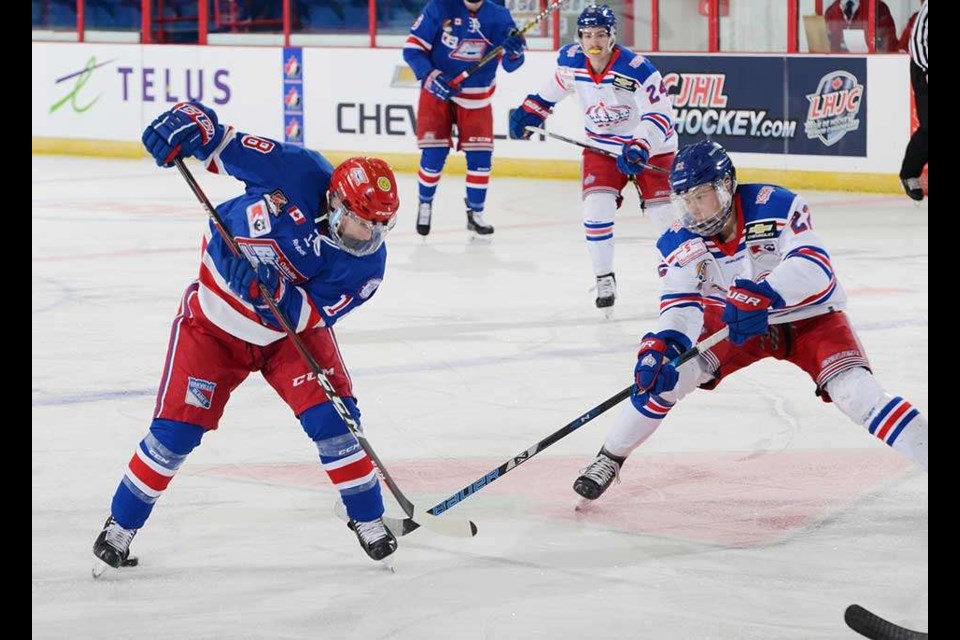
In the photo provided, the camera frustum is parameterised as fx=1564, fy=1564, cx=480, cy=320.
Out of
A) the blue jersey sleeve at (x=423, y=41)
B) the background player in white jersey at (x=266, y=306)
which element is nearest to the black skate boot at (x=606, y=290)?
the blue jersey sleeve at (x=423, y=41)

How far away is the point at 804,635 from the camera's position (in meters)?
2.74

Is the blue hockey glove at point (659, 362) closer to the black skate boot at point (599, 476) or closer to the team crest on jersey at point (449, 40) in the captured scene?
the black skate boot at point (599, 476)

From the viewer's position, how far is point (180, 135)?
10.2ft

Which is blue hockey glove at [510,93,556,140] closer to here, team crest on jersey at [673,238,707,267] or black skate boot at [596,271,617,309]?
black skate boot at [596,271,617,309]

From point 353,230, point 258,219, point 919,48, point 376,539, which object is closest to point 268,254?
point 258,219

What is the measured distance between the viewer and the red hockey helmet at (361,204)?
2982mm

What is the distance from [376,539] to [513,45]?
491 centimetres

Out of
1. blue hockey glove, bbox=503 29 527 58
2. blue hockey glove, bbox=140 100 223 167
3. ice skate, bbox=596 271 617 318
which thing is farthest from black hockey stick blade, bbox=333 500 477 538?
blue hockey glove, bbox=503 29 527 58

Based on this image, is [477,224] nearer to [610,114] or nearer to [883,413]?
[610,114]

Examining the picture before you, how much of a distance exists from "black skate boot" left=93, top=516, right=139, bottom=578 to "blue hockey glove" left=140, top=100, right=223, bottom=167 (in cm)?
74

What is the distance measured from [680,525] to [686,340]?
1.33 ft

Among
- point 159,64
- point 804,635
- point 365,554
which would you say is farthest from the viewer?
point 159,64

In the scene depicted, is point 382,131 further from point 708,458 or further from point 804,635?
point 804,635

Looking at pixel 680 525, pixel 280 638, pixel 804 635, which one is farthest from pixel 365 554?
pixel 804 635
